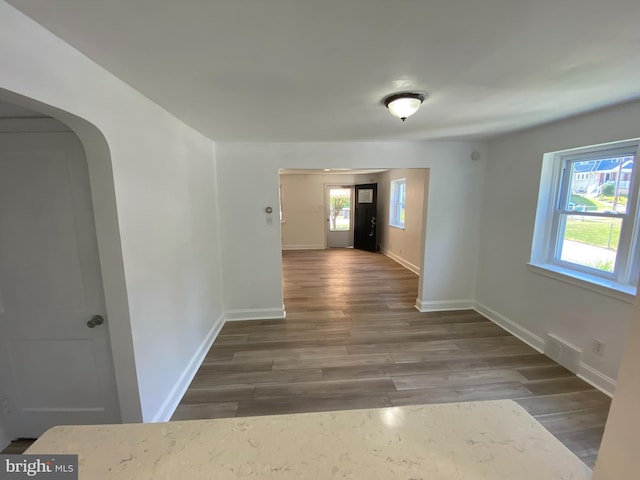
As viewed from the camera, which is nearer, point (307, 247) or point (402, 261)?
point (402, 261)

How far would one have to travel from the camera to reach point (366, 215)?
7.92 meters

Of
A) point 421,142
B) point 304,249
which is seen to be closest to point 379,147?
point 421,142

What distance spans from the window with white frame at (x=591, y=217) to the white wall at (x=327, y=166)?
0.85m

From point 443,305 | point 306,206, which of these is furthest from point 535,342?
point 306,206

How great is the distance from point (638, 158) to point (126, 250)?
3.60m

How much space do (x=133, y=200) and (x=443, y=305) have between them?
12.3 feet

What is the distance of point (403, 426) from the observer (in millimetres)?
774

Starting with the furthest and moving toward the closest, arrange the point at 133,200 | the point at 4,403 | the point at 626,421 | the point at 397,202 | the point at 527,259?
the point at 397,202, the point at 527,259, the point at 4,403, the point at 133,200, the point at 626,421

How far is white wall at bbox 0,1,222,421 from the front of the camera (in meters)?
1.06

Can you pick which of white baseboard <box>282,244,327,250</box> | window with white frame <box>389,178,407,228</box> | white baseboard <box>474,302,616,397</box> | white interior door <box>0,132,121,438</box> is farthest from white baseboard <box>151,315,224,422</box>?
white baseboard <box>282,244,327,250</box>

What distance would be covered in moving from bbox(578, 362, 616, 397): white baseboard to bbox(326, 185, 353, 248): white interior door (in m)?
6.31

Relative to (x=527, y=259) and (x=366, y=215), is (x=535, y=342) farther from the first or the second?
(x=366, y=215)

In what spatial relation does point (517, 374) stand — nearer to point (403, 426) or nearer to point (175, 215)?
point (403, 426)

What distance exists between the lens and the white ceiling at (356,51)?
3.16ft
